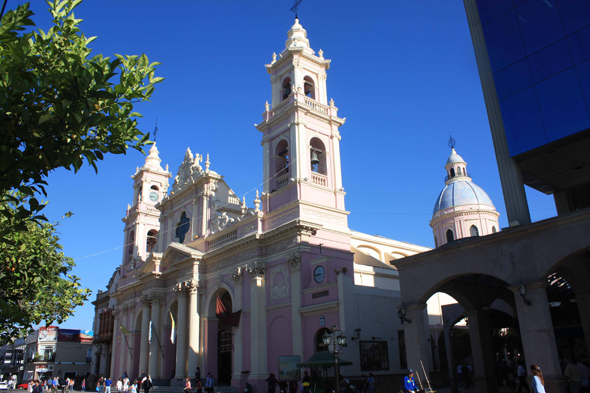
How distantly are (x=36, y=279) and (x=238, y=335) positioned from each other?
16246mm

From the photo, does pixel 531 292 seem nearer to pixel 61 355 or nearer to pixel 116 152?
pixel 116 152

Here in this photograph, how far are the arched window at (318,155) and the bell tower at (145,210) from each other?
21.7m

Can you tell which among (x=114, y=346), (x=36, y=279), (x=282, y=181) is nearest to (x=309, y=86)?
(x=282, y=181)

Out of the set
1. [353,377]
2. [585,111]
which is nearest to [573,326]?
[353,377]

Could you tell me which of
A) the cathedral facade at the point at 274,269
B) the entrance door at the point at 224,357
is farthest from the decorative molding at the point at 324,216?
the entrance door at the point at 224,357

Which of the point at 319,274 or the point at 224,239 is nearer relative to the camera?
the point at 319,274

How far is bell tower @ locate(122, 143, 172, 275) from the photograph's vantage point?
47312 mm

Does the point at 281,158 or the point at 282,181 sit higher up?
the point at 281,158

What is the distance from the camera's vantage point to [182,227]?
37.2 meters

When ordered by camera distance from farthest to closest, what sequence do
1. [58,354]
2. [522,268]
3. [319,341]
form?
[58,354]
[319,341]
[522,268]

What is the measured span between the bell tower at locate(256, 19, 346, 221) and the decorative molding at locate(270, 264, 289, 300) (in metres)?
3.79

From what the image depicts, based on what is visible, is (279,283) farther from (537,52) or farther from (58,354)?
(58,354)

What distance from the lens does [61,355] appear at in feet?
209

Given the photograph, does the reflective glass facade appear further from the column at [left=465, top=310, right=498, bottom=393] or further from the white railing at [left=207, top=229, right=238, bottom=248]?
the white railing at [left=207, top=229, right=238, bottom=248]
